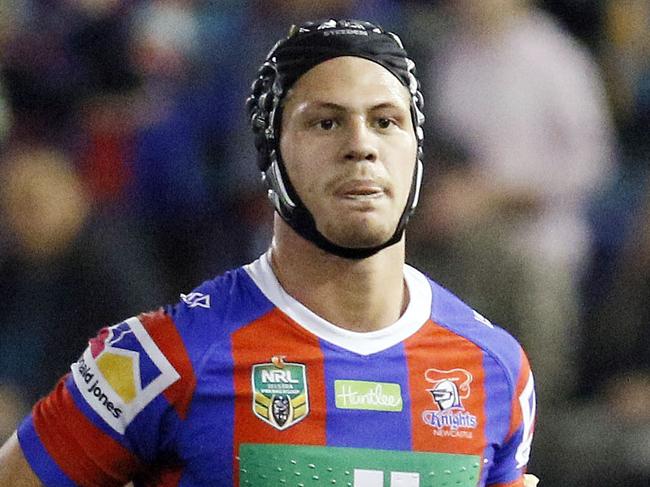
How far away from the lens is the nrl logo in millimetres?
3166

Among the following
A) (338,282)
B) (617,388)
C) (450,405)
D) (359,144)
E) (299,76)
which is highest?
(299,76)

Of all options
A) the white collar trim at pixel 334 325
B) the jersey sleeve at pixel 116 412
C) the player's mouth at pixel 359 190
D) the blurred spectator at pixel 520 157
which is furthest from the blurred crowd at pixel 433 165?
the player's mouth at pixel 359 190

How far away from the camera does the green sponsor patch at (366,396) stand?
10.5 ft

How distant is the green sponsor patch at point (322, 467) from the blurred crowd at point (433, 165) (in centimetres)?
258

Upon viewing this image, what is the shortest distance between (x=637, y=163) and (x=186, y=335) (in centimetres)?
410

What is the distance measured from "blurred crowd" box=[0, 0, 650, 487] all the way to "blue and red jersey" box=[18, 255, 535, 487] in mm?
2461

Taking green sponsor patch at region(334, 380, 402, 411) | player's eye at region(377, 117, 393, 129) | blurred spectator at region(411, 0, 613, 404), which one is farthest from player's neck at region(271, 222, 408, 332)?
blurred spectator at region(411, 0, 613, 404)

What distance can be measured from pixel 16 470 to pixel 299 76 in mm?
1063

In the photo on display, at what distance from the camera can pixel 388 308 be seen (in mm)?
3346

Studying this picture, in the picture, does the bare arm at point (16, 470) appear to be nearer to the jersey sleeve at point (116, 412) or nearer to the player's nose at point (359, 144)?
the jersey sleeve at point (116, 412)

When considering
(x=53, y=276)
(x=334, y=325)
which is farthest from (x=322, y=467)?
(x=53, y=276)

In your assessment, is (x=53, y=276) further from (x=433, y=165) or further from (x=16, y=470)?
(x=16, y=470)

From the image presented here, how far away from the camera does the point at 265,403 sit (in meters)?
3.17

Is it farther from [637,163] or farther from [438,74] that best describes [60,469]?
[637,163]
